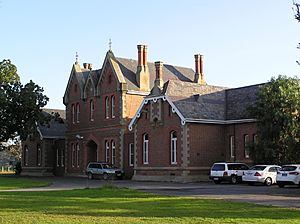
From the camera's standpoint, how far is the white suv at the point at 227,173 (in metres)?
39.9

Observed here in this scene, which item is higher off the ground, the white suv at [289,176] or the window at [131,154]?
the window at [131,154]

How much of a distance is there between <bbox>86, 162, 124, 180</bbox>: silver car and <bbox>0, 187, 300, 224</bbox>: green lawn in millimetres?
27831

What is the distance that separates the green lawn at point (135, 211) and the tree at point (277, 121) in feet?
63.7

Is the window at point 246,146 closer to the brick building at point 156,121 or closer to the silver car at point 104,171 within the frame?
the brick building at point 156,121

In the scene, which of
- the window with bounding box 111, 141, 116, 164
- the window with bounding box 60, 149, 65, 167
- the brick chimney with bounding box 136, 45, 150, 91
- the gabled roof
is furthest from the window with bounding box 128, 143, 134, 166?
the window with bounding box 60, 149, 65, 167

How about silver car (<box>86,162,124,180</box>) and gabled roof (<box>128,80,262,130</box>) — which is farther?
silver car (<box>86,162,124,180</box>)

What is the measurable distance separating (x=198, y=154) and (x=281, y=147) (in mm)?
7377

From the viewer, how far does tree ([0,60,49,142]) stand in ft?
192

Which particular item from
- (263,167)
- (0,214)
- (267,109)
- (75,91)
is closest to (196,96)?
(267,109)

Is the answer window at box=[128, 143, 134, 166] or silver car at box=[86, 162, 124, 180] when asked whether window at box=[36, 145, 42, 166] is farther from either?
window at box=[128, 143, 134, 166]

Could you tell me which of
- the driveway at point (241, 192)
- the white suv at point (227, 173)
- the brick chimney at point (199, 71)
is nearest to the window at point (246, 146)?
the white suv at point (227, 173)

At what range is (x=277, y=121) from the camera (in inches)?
1586

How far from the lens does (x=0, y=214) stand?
16688 millimetres

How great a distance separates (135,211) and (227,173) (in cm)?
2287
